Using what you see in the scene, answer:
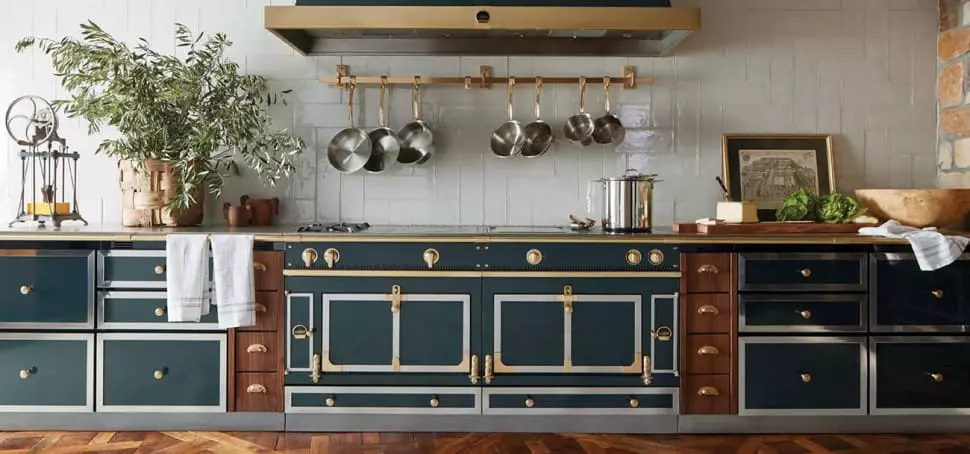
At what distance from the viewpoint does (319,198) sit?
3732 mm

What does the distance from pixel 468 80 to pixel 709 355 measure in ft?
5.44

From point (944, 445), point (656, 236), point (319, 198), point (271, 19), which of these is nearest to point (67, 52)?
point (271, 19)

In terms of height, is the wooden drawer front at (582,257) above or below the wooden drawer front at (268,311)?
above

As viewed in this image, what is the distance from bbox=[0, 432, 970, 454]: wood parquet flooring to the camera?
288cm

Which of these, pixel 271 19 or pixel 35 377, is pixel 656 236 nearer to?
pixel 271 19

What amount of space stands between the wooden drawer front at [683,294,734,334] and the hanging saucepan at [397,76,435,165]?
1.40m

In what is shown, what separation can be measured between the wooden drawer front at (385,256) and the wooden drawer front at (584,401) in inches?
21.3

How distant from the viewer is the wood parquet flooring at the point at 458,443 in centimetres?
288

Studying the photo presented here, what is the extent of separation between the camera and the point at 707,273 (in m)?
3.03

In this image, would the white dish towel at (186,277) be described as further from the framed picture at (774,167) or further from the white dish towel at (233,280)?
the framed picture at (774,167)

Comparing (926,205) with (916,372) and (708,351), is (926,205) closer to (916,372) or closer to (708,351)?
(916,372)

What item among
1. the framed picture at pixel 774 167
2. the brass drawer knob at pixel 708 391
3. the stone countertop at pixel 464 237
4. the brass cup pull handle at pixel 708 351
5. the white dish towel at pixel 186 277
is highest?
the framed picture at pixel 774 167

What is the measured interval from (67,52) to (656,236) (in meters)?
2.59

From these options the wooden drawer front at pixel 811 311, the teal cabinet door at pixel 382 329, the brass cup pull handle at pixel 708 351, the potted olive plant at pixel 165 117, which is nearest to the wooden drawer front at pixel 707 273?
the wooden drawer front at pixel 811 311
